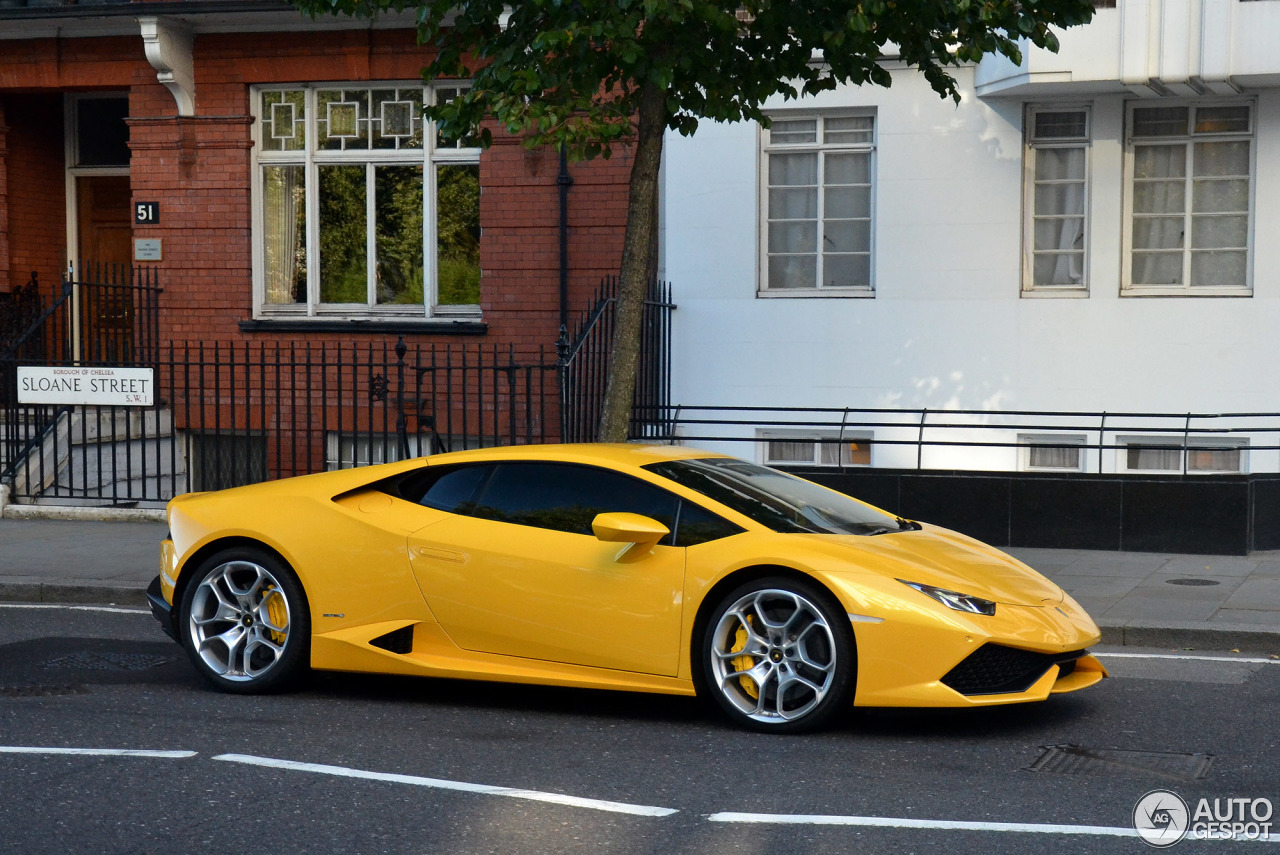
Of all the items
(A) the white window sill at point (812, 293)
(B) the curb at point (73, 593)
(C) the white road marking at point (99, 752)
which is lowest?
(B) the curb at point (73, 593)

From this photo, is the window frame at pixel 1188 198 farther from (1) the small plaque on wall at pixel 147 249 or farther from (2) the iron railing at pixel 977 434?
(1) the small plaque on wall at pixel 147 249

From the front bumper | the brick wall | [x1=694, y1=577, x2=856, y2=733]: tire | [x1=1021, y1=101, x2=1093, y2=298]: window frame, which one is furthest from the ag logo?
the brick wall

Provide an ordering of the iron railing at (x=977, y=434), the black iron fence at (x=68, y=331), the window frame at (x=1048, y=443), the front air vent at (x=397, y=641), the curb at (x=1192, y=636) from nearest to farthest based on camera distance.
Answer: the front air vent at (x=397, y=641)
the curb at (x=1192, y=636)
the iron railing at (x=977, y=434)
the window frame at (x=1048, y=443)
the black iron fence at (x=68, y=331)

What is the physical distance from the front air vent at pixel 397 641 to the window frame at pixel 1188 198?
29.3 ft

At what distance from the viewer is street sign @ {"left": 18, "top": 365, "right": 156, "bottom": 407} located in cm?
1359

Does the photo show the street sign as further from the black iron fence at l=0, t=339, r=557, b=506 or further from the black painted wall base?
the black painted wall base

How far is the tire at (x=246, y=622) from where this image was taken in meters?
7.02

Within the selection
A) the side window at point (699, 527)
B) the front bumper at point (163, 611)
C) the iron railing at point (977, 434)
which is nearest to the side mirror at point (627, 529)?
the side window at point (699, 527)

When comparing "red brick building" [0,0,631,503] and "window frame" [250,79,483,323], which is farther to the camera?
"window frame" [250,79,483,323]

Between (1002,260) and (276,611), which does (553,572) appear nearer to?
(276,611)

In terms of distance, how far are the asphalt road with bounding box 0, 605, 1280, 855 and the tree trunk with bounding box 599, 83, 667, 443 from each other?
10.3 feet

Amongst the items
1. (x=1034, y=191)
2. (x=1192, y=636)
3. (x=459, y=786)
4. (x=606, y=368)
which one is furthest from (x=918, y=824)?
(x=1034, y=191)

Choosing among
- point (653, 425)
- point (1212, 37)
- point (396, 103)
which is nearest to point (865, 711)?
point (653, 425)

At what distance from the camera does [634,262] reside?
988 cm
